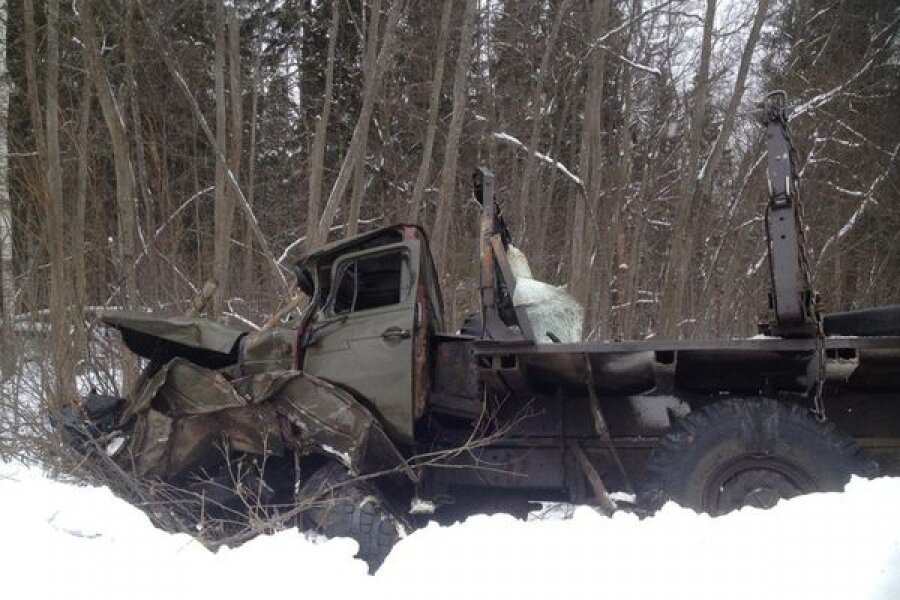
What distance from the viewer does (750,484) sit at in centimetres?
504

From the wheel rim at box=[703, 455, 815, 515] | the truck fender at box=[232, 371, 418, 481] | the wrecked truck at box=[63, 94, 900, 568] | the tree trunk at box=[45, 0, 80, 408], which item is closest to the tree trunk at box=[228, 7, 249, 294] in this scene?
the tree trunk at box=[45, 0, 80, 408]

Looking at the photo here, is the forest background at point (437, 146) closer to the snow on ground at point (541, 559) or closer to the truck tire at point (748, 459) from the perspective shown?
the snow on ground at point (541, 559)

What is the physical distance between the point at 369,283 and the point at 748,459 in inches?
117

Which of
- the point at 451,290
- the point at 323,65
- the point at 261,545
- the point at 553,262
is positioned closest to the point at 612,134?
the point at 553,262

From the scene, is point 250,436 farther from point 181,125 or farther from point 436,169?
point 436,169

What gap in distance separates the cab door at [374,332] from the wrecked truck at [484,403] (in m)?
0.01

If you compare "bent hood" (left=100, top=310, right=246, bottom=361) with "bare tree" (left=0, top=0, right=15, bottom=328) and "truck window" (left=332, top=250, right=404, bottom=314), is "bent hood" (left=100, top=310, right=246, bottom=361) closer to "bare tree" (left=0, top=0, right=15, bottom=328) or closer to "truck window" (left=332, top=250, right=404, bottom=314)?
"truck window" (left=332, top=250, right=404, bottom=314)

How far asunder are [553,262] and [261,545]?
16.5 m

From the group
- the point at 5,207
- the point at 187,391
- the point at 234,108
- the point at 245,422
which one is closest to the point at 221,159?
the point at 234,108

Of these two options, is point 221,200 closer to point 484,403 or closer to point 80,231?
point 80,231

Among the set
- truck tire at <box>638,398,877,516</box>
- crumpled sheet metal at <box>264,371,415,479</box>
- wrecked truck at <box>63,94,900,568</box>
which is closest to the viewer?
truck tire at <box>638,398,877,516</box>

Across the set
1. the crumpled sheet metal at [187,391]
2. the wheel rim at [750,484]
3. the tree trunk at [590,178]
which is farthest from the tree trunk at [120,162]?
the wheel rim at [750,484]

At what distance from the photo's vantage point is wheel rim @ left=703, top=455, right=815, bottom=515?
16.3 ft

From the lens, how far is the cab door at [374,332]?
5.67m
